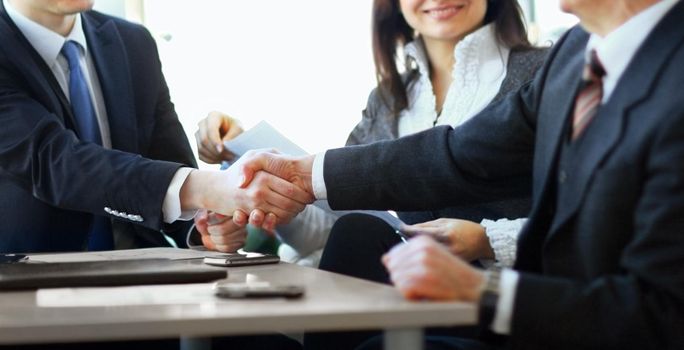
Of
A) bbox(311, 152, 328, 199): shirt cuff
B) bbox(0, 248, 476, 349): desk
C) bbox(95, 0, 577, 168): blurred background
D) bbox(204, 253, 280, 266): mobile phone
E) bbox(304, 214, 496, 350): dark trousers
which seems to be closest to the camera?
bbox(0, 248, 476, 349): desk

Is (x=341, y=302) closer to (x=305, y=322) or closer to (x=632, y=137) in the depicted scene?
(x=305, y=322)

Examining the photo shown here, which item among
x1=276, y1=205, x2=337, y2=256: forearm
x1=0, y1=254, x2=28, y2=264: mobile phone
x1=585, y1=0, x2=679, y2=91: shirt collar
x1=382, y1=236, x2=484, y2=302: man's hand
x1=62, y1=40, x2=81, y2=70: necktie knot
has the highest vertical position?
x1=585, y1=0, x2=679, y2=91: shirt collar

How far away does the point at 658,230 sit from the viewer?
1.11 meters

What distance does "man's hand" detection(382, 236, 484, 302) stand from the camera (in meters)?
1.11

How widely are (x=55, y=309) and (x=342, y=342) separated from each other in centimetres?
62

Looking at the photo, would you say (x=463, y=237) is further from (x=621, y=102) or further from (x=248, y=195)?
(x=621, y=102)

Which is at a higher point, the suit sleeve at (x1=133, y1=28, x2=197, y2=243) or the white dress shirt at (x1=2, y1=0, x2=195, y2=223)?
the white dress shirt at (x1=2, y1=0, x2=195, y2=223)

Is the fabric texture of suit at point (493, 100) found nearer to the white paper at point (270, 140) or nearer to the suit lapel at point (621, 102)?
the white paper at point (270, 140)

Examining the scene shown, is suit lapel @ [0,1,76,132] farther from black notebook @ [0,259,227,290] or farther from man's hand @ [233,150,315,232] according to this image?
black notebook @ [0,259,227,290]

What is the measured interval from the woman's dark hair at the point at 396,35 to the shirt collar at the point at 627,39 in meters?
1.09

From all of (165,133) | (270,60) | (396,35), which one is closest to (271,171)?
(165,133)

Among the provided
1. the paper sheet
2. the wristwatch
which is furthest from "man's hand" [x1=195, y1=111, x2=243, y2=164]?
the wristwatch

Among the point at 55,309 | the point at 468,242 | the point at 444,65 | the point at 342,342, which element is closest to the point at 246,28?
the point at 444,65

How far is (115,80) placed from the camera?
2.50 metres
